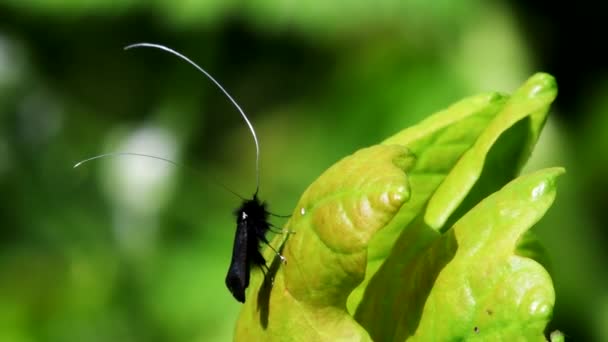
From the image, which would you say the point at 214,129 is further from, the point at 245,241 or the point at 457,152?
the point at 457,152

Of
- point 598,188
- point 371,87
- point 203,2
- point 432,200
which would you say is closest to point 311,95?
point 371,87

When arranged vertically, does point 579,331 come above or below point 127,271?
below

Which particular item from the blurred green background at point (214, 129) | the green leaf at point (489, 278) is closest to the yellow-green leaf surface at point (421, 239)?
the green leaf at point (489, 278)

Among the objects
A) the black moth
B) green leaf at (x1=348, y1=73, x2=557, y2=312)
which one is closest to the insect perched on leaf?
the black moth

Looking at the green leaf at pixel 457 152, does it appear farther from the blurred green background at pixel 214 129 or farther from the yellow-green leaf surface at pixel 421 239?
the blurred green background at pixel 214 129

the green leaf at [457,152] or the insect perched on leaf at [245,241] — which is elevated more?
the green leaf at [457,152]

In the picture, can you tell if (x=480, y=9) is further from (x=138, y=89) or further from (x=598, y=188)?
(x=138, y=89)
